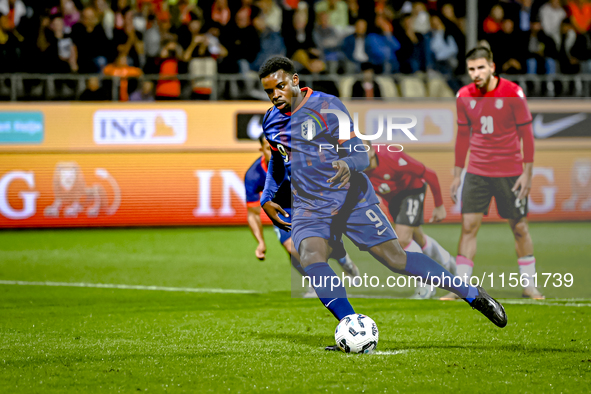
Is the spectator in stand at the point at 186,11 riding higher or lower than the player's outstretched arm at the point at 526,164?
higher

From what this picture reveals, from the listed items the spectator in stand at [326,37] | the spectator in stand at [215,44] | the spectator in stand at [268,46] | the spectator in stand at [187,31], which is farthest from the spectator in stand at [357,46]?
the spectator in stand at [187,31]

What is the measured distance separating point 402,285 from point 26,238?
7.49 m

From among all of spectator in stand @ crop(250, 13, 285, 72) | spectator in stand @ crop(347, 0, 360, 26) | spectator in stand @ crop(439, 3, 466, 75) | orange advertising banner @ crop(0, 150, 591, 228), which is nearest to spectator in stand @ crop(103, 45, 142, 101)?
orange advertising banner @ crop(0, 150, 591, 228)

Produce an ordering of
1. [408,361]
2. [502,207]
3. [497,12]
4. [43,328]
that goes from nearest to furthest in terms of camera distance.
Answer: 1. [408,361]
2. [43,328]
3. [502,207]
4. [497,12]

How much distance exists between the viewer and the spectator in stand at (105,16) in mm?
14422

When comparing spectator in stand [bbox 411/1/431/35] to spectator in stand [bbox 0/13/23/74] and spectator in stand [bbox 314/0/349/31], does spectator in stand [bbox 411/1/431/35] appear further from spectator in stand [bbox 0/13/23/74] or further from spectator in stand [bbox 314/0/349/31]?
spectator in stand [bbox 0/13/23/74]

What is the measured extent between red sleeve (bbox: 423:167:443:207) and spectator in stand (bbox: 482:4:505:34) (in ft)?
28.0

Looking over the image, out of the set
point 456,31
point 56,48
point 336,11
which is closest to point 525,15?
point 456,31

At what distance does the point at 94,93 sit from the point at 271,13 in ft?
12.0

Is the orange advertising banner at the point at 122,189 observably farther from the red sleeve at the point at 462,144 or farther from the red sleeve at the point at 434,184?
the red sleeve at the point at 462,144

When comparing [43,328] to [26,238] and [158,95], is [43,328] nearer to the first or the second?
[26,238]

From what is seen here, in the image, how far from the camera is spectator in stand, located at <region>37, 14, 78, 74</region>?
550 inches

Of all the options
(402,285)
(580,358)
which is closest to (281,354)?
(580,358)

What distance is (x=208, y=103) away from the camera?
14.2 metres
